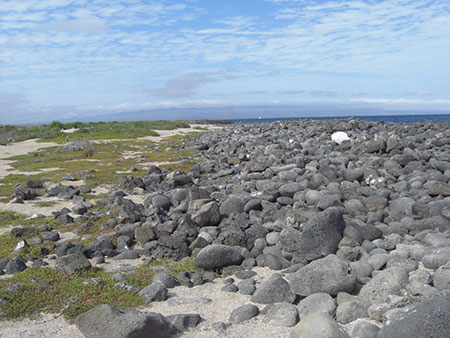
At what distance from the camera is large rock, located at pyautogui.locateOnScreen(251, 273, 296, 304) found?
269 inches

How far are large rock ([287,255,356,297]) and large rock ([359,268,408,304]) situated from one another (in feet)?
0.95

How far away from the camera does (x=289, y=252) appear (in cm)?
862

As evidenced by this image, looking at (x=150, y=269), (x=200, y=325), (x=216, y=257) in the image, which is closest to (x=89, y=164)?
(x=150, y=269)

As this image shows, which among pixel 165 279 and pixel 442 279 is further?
pixel 165 279

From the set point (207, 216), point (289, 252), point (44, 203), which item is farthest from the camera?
point (44, 203)

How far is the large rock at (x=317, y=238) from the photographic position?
8.35 m

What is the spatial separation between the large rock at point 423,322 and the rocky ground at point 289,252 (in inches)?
0.4

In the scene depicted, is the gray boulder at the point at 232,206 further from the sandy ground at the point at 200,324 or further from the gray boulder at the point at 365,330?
the gray boulder at the point at 365,330

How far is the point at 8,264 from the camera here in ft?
27.8

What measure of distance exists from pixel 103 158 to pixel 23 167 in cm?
515

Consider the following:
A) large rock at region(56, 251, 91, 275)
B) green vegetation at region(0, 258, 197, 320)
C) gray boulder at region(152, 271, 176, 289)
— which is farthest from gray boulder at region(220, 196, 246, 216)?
large rock at region(56, 251, 91, 275)

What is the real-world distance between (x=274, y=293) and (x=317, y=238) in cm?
193

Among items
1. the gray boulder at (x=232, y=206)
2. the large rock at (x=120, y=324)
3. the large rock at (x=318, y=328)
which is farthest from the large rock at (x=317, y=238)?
the large rock at (x=120, y=324)

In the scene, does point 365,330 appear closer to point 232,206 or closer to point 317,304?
point 317,304
